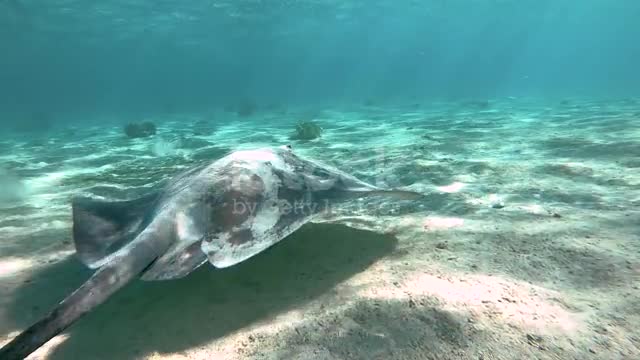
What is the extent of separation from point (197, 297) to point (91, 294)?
1.06 m

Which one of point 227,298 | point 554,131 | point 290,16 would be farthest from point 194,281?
point 290,16

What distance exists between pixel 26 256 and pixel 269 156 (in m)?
3.09

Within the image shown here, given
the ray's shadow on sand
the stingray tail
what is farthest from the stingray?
the ray's shadow on sand

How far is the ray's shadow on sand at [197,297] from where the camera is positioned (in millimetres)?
3072

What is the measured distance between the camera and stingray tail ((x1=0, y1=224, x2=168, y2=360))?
2.29m

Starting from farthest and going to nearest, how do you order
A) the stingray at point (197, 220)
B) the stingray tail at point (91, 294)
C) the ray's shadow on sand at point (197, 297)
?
the ray's shadow on sand at point (197, 297) → the stingray at point (197, 220) → the stingray tail at point (91, 294)

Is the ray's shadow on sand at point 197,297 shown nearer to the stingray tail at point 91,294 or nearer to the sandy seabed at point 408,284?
the sandy seabed at point 408,284

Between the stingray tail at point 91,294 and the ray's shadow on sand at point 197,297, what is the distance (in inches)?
21.7

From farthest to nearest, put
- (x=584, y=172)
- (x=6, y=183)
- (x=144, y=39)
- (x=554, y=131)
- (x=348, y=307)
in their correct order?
(x=144, y=39) → (x=554, y=131) → (x=6, y=183) → (x=584, y=172) → (x=348, y=307)

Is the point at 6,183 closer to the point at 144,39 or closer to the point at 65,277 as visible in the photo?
the point at 65,277

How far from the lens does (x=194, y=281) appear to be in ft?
12.6

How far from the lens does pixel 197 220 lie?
11.8 ft

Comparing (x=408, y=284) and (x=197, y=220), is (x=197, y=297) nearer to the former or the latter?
A: (x=197, y=220)

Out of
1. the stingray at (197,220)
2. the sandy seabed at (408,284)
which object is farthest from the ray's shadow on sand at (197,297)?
the stingray at (197,220)
